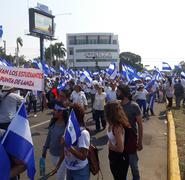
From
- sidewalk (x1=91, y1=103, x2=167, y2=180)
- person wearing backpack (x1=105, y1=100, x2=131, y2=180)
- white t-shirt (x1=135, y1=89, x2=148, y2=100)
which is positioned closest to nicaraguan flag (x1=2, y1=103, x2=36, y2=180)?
person wearing backpack (x1=105, y1=100, x2=131, y2=180)

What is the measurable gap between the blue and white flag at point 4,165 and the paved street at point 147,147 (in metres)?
4.12

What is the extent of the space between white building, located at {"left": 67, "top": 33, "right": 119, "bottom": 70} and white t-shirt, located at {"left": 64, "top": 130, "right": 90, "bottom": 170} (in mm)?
113578

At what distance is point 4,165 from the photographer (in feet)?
11.3

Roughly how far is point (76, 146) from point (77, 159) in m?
0.17

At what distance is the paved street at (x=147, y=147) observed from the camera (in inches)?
325

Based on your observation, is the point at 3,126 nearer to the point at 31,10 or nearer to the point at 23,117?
the point at 23,117

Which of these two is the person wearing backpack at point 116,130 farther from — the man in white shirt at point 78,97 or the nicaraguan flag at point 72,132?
the man in white shirt at point 78,97

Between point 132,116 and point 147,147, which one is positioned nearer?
point 132,116

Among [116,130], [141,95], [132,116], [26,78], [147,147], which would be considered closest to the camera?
[26,78]

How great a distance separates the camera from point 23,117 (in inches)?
152

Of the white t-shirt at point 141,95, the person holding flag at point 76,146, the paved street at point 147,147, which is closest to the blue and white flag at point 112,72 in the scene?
the white t-shirt at point 141,95

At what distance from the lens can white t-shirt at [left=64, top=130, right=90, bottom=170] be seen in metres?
4.91

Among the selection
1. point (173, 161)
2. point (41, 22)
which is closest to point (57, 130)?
point (173, 161)

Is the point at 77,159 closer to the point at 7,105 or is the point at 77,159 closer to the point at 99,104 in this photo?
the point at 7,105
